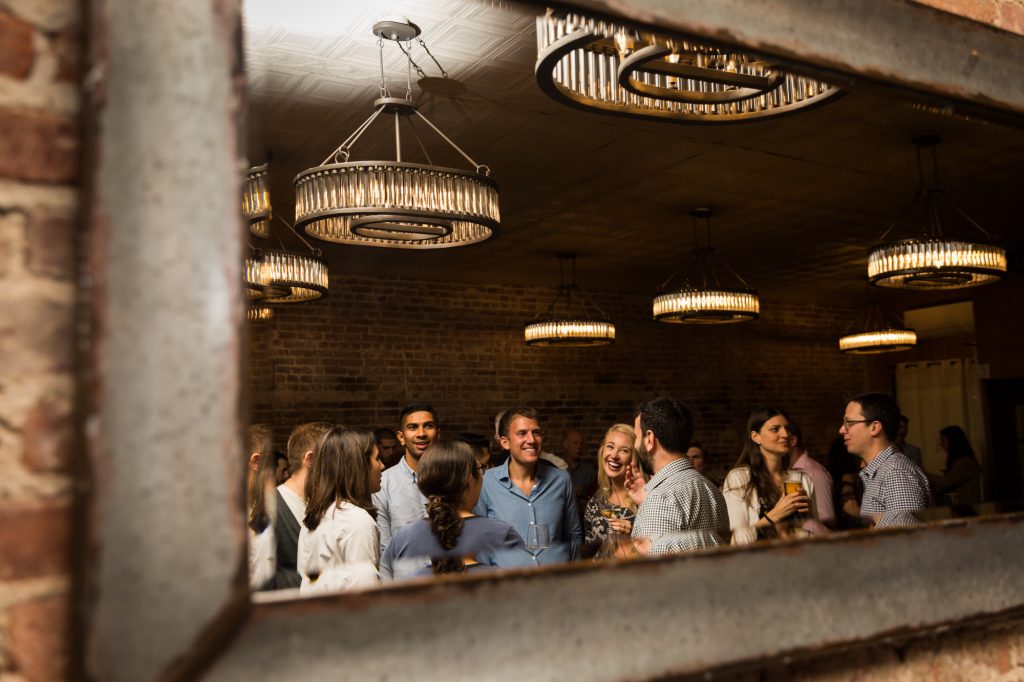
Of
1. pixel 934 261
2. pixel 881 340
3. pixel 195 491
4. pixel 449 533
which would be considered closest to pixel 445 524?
pixel 449 533

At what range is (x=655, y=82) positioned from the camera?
9.63ft

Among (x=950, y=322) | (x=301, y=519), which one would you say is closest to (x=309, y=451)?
(x=301, y=519)

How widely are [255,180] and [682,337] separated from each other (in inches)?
315

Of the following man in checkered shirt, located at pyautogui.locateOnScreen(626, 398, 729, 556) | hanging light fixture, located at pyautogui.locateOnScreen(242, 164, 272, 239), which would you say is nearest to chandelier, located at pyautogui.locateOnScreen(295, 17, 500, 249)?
hanging light fixture, located at pyautogui.locateOnScreen(242, 164, 272, 239)

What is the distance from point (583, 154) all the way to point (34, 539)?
4.99m

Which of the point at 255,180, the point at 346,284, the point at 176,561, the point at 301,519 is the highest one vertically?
the point at 346,284

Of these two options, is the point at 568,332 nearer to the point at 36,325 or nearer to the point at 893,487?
the point at 893,487

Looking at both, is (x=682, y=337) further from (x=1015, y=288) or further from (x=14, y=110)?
(x=14, y=110)

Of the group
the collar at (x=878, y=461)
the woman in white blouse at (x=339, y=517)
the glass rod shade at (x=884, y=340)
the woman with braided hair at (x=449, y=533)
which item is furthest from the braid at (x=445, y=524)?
the glass rod shade at (x=884, y=340)

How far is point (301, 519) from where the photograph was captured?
3.37 meters

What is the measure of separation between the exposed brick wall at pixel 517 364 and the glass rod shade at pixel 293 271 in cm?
251

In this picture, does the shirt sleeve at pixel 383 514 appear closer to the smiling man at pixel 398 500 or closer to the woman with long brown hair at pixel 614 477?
the smiling man at pixel 398 500

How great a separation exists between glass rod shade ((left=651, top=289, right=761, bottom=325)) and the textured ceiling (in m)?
0.74

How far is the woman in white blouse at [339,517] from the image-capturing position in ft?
9.40
